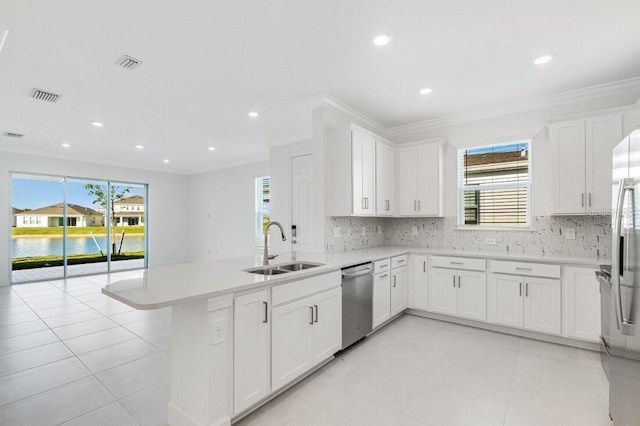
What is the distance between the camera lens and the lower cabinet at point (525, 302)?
3.20m

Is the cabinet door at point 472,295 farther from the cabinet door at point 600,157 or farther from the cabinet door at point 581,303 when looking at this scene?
the cabinet door at point 600,157

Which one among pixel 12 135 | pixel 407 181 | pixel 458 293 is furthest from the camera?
pixel 12 135

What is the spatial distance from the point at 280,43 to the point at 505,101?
2941mm

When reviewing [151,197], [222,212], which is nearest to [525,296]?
[222,212]

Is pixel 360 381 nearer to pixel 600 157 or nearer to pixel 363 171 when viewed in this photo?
pixel 363 171

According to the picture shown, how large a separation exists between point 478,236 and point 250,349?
138 inches

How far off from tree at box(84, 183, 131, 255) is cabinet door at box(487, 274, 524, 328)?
8.47m

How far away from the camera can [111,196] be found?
7746mm

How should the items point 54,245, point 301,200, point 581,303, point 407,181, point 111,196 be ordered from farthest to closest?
1. point 111,196
2. point 54,245
3. point 301,200
4. point 407,181
5. point 581,303

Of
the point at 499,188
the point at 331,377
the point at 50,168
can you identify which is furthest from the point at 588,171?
the point at 50,168

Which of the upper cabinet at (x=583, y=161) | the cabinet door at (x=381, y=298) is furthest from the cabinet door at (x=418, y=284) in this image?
the upper cabinet at (x=583, y=161)

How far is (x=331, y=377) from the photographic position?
256cm

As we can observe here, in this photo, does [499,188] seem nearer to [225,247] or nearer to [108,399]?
[108,399]

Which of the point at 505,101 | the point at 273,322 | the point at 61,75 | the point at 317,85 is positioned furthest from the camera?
the point at 505,101
